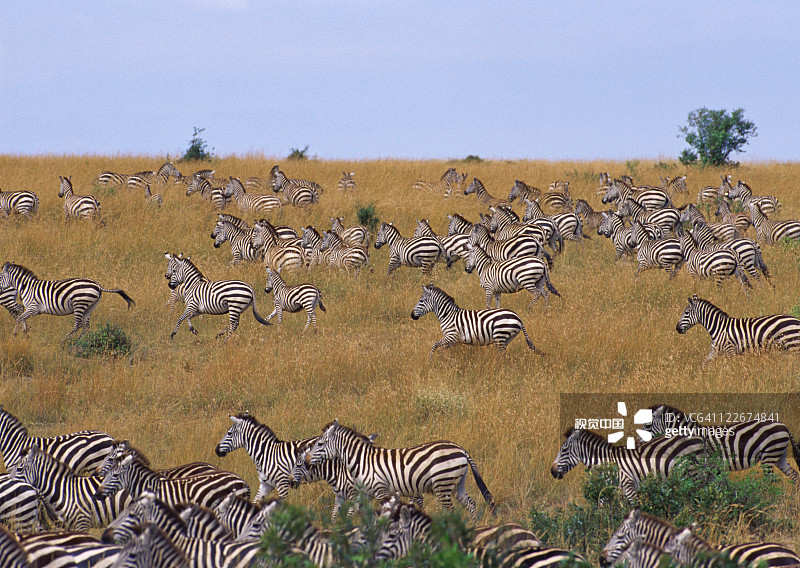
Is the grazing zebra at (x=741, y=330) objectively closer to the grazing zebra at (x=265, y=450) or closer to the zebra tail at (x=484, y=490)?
the zebra tail at (x=484, y=490)

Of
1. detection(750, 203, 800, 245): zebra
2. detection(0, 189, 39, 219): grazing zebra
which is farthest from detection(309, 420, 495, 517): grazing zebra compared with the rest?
detection(0, 189, 39, 219): grazing zebra

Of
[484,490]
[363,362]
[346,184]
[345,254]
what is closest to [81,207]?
[345,254]

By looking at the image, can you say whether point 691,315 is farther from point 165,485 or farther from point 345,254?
point 165,485

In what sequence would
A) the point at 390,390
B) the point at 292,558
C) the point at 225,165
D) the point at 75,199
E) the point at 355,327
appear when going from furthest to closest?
the point at 225,165 → the point at 75,199 → the point at 355,327 → the point at 390,390 → the point at 292,558

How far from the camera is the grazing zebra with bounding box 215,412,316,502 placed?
7453 millimetres

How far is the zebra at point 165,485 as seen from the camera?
668 cm

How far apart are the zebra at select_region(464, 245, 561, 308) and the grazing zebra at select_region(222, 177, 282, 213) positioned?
787 centimetres

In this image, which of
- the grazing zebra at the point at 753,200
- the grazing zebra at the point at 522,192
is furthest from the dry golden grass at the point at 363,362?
the grazing zebra at the point at 753,200

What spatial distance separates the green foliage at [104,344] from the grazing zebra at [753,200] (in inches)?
591

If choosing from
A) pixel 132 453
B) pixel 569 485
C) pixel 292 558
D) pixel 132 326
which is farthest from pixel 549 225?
pixel 292 558

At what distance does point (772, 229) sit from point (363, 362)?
11.2 metres

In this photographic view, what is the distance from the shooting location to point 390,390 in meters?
9.92

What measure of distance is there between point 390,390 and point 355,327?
11.9 feet

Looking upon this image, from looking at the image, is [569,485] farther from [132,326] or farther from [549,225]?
[549,225]
